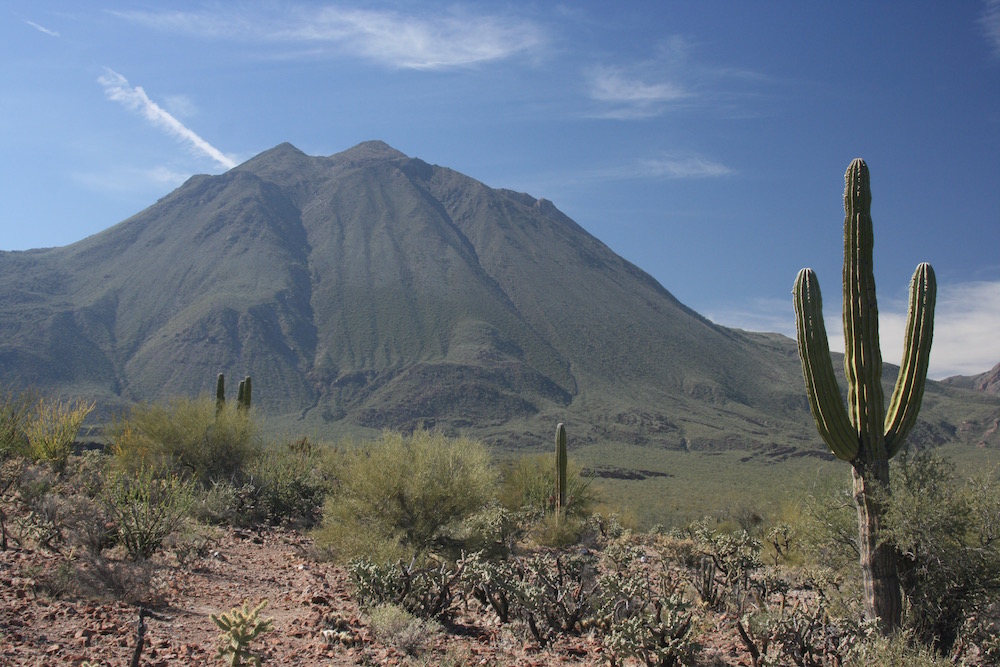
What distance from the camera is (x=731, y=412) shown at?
91750 millimetres

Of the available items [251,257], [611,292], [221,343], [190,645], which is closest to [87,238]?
[251,257]

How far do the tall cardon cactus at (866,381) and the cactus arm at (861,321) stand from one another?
0.01 meters

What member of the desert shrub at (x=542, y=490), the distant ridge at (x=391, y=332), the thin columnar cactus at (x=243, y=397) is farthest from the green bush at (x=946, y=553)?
the distant ridge at (x=391, y=332)

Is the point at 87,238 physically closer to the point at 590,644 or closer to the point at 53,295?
the point at 53,295

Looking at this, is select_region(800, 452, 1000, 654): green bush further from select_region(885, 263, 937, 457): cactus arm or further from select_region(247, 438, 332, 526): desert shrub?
select_region(247, 438, 332, 526): desert shrub

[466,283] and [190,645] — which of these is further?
[466,283]

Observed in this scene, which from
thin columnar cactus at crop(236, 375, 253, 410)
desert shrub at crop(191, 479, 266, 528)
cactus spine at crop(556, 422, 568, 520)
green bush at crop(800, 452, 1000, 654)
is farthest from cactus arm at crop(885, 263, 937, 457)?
thin columnar cactus at crop(236, 375, 253, 410)

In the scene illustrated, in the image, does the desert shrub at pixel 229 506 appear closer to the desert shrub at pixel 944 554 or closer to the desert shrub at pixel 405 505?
the desert shrub at pixel 405 505

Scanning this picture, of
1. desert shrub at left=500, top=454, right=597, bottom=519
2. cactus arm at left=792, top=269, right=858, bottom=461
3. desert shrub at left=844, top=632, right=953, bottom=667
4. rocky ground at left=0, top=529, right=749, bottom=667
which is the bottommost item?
desert shrub at left=500, top=454, right=597, bottom=519

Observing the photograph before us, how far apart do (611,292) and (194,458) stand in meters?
125

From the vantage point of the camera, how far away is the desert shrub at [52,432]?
14.1m

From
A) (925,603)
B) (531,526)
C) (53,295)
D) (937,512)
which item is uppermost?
(53,295)

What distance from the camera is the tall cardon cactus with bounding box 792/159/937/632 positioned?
7.86 metres

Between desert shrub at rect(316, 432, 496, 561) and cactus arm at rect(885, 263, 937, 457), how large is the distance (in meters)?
7.20
